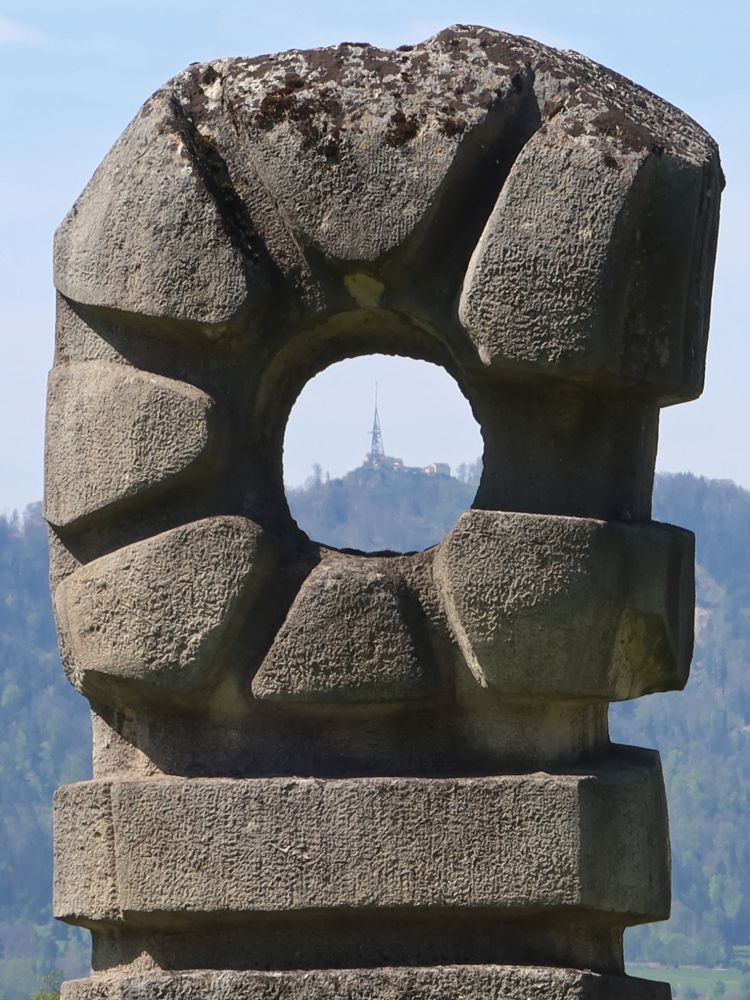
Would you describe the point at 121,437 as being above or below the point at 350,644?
above

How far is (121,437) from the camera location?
751 centimetres

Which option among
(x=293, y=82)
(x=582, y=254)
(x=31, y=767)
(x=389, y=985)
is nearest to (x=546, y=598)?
(x=582, y=254)

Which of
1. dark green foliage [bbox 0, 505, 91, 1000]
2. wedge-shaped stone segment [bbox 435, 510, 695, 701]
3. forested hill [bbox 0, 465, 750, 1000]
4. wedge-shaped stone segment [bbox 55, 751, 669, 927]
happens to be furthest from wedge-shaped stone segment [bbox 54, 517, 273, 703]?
dark green foliage [bbox 0, 505, 91, 1000]

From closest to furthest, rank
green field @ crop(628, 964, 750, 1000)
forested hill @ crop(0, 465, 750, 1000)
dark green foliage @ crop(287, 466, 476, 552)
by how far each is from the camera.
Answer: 1. green field @ crop(628, 964, 750, 1000)
2. forested hill @ crop(0, 465, 750, 1000)
3. dark green foliage @ crop(287, 466, 476, 552)

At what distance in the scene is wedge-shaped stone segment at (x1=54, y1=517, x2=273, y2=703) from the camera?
738 cm

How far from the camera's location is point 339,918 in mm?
7348

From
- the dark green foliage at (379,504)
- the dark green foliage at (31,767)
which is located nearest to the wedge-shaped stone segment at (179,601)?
the dark green foliage at (31,767)

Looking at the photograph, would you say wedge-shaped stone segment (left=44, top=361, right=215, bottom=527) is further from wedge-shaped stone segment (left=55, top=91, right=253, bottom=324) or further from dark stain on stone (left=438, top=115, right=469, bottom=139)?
dark stain on stone (left=438, top=115, right=469, bottom=139)

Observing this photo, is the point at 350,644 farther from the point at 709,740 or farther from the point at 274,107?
the point at 709,740

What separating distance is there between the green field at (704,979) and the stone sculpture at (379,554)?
79.6 m

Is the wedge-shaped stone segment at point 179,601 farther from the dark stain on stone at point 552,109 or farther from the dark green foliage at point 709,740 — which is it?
the dark green foliage at point 709,740

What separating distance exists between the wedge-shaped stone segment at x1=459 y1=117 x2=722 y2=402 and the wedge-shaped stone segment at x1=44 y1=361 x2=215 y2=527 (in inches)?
33.3

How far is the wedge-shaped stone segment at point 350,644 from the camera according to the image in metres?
7.34

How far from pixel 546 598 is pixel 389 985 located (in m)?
1.13
